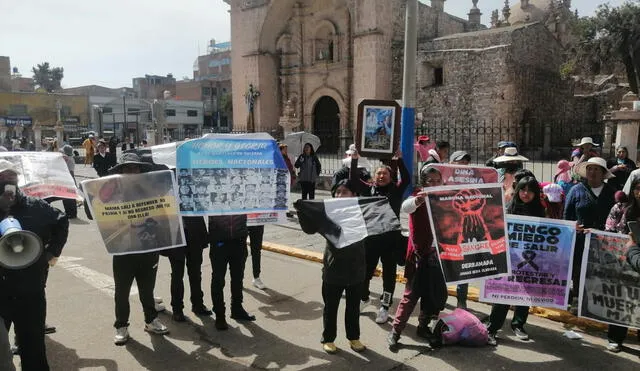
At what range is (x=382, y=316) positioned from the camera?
529 cm

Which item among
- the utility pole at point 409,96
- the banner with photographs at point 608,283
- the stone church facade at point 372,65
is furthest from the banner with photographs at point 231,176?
the stone church facade at point 372,65

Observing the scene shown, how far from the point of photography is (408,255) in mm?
4754

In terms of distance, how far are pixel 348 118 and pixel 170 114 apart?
38983mm

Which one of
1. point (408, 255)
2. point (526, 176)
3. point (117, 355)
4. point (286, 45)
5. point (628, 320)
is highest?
point (286, 45)

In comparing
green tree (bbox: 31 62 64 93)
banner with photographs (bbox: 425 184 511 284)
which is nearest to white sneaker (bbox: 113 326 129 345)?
banner with photographs (bbox: 425 184 511 284)

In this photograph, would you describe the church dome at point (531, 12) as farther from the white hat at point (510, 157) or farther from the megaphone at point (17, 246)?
the megaphone at point (17, 246)

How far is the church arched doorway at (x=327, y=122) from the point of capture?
95.9ft

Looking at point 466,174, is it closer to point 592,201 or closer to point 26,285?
point 592,201

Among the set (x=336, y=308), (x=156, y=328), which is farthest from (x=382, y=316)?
(x=156, y=328)

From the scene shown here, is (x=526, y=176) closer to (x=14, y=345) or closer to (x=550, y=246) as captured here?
(x=550, y=246)

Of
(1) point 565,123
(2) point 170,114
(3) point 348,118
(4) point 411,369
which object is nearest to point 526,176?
(4) point 411,369

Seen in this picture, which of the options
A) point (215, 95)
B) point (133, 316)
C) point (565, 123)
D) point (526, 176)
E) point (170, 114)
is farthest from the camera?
point (215, 95)

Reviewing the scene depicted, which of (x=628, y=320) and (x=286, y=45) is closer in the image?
(x=628, y=320)

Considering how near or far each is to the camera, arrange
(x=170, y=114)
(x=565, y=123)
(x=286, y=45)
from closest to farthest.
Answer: (x=565, y=123), (x=286, y=45), (x=170, y=114)
